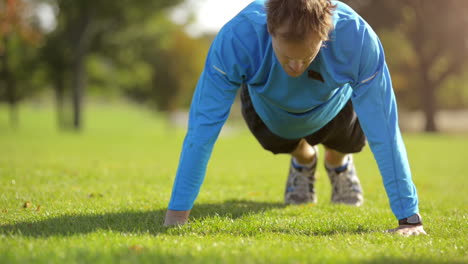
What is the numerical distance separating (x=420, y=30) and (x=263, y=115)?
1209 inches

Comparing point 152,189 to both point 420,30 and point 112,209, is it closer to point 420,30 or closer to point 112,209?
point 112,209

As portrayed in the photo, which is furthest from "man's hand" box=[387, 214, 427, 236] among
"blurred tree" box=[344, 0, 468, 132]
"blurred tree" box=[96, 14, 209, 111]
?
"blurred tree" box=[344, 0, 468, 132]

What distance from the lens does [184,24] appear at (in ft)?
112

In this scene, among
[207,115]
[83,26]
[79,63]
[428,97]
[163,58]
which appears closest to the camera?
[207,115]

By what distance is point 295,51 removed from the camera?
122 inches

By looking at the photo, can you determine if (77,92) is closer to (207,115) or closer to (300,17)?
(207,115)

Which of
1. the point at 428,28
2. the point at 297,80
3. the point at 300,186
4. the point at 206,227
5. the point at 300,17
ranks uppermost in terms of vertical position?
the point at 428,28

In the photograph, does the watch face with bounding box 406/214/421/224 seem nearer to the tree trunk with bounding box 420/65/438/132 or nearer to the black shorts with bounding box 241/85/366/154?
the black shorts with bounding box 241/85/366/154

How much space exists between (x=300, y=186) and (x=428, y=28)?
29.7 metres

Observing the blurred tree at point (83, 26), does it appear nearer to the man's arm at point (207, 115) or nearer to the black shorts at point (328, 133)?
the black shorts at point (328, 133)

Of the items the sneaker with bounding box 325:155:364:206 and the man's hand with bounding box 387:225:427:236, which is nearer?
the man's hand with bounding box 387:225:427:236

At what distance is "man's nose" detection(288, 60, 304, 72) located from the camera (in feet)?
10.6

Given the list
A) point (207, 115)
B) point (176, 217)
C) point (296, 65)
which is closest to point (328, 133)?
point (296, 65)

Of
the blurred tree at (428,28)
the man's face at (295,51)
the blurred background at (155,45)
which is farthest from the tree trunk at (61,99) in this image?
the man's face at (295,51)
